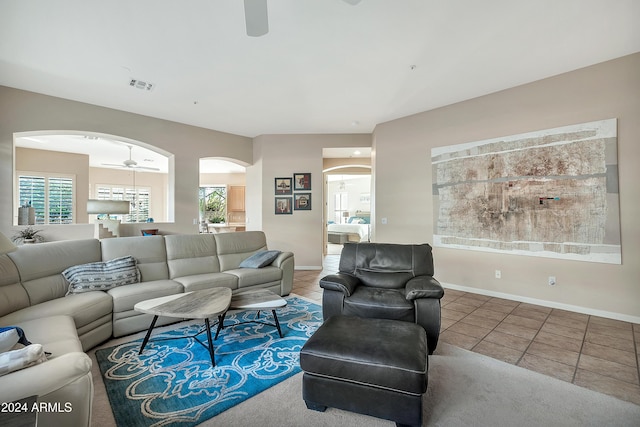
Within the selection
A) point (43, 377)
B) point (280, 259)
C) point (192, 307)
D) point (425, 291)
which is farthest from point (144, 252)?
point (425, 291)

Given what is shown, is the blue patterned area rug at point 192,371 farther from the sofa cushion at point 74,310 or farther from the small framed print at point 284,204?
the small framed print at point 284,204

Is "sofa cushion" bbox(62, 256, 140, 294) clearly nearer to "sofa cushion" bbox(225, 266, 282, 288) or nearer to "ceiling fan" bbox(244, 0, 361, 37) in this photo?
"sofa cushion" bbox(225, 266, 282, 288)

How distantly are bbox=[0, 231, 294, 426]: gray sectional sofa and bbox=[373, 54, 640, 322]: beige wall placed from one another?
243 centimetres

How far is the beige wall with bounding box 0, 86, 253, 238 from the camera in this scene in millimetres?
3695

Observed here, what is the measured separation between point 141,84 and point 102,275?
2.53 meters

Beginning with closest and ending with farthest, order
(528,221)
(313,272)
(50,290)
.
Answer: (50,290)
(528,221)
(313,272)

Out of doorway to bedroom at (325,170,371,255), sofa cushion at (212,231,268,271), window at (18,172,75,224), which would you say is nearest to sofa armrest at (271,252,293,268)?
sofa cushion at (212,231,268,271)

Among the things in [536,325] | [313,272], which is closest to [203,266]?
[313,272]

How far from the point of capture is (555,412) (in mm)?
1703

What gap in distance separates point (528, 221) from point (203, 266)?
14.6 feet

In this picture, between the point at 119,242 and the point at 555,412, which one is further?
the point at 119,242

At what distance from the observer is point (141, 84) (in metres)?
3.71

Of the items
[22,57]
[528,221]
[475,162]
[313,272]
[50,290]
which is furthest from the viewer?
[313,272]

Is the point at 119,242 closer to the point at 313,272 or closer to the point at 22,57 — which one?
the point at 22,57
